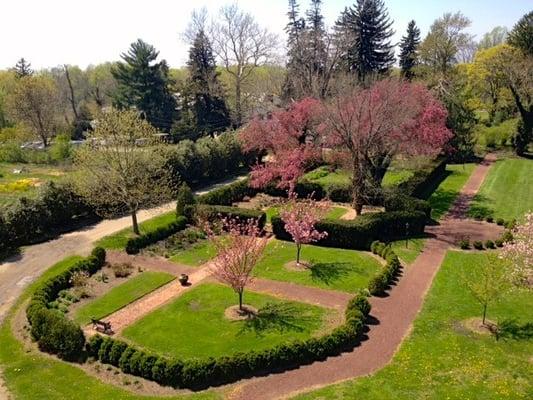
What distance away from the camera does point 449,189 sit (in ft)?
149

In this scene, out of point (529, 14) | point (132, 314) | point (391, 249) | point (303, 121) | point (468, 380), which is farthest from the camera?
point (529, 14)

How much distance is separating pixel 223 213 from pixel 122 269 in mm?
9537

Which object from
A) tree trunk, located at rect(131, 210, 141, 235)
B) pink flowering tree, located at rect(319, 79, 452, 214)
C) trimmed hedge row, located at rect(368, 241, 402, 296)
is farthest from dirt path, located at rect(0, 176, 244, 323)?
trimmed hedge row, located at rect(368, 241, 402, 296)

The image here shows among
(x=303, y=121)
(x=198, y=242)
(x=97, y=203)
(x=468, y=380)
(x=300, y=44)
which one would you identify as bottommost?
(x=468, y=380)

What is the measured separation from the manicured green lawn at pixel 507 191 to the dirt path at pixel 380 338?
471 centimetres

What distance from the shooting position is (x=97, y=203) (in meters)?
37.3

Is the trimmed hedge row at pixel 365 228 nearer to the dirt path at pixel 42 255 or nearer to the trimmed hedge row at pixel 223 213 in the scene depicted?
the trimmed hedge row at pixel 223 213

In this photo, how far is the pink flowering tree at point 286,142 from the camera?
43969mm

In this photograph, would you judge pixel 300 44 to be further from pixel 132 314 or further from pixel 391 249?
pixel 132 314

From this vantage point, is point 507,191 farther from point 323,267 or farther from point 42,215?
point 42,215

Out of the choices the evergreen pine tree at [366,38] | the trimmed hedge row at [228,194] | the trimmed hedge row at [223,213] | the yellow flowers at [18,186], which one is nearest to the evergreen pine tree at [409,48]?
the evergreen pine tree at [366,38]

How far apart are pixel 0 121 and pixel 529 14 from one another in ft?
260

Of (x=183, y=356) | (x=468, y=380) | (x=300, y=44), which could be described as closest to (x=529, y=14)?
(x=300, y=44)

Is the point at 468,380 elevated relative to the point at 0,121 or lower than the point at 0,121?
lower
